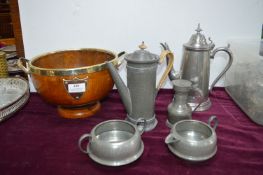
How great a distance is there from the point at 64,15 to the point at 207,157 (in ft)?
2.11

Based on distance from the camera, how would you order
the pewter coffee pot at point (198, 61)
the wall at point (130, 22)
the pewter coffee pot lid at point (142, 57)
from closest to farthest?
the pewter coffee pot lid at point (142, 57), the pewter coffee pot at point (198, 61), the wall at point (130, 22)

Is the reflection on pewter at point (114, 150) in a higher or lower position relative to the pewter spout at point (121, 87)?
lower

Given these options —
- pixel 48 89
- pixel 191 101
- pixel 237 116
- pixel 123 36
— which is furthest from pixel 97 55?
pixel 237 116

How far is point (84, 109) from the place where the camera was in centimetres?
76

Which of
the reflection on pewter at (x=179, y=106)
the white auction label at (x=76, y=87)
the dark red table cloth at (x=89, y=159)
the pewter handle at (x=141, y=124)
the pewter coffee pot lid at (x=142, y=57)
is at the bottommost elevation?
the dark red table cloth at (x=89, y=159)

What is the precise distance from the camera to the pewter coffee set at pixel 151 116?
537 mm

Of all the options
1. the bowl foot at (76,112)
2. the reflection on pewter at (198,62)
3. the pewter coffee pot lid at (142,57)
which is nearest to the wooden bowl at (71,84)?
the bowl foot at (76,112)

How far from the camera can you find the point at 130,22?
0.87m

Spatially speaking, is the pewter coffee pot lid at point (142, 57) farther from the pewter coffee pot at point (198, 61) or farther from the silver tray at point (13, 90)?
the silver tray at point (13, 90)

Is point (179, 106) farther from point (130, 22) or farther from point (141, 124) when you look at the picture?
point (130, 22)

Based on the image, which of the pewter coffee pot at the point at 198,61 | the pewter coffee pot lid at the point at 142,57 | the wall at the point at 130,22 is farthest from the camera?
the wall at the point at 130,22

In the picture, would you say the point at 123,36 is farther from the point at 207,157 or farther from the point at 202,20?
the point at 207,157

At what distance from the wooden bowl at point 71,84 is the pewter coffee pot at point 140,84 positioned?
0.23 ft

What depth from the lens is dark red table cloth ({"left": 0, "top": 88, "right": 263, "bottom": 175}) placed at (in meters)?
0.54
